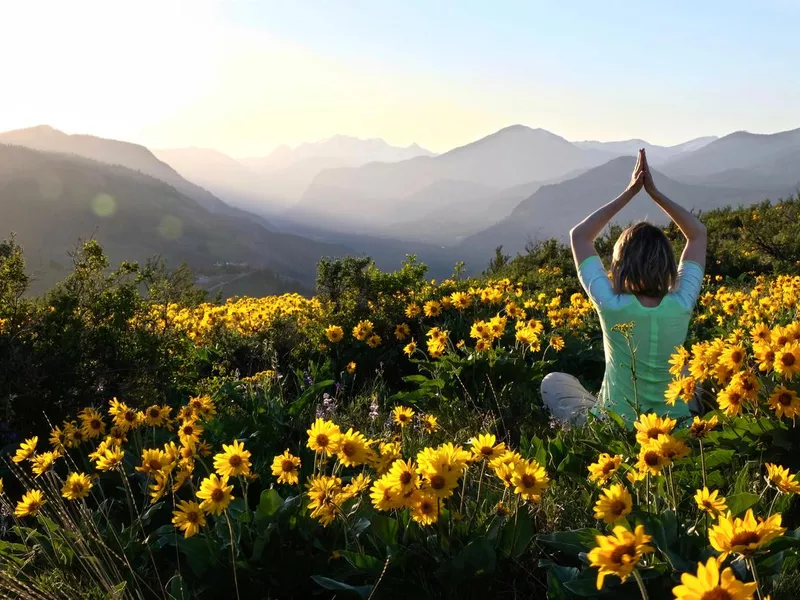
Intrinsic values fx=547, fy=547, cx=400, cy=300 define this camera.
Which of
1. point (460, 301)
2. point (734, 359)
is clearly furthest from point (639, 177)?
point (460, 301)

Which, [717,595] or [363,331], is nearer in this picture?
[717,595]

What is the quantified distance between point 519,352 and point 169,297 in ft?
10.3

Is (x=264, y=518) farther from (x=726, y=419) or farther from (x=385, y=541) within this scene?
(x=726, y=419)

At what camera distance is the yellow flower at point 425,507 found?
1.66m

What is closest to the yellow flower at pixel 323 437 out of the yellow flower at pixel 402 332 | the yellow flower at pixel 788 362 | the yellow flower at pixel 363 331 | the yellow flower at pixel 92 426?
the yellow flower at pixel 92 426

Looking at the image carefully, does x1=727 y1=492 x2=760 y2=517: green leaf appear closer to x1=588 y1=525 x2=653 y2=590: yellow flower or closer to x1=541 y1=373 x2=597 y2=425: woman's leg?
x1=588 y1=525 x2=653 y2=590: yellow flower

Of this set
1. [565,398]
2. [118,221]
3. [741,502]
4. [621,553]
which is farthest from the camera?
[118,221]

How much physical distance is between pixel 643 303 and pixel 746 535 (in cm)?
237

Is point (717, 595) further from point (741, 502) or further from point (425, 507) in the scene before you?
point (741, 502)

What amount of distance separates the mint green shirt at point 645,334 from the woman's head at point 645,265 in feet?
0.24

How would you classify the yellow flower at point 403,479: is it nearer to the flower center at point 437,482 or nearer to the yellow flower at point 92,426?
the flower center at point 437,482

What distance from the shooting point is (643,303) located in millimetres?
3303

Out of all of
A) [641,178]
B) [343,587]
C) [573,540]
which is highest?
[641,178]

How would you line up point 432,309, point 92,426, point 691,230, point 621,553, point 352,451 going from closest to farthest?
point 621,553
point 352,451
point 92,426
point 691,230
point 432,309
